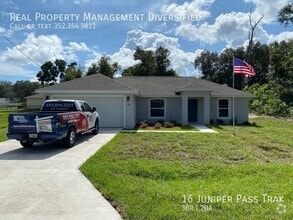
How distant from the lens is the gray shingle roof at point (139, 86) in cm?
2025

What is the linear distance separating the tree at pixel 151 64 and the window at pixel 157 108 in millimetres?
29622

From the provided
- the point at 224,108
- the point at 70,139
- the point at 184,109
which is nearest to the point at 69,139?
the point at 70,139

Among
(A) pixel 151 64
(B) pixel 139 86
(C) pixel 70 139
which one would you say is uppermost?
(A) pixel 151 64

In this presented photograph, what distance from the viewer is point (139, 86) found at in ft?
84.7

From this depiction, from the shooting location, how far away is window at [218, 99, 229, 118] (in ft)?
80.6

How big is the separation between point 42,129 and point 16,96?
122 metres

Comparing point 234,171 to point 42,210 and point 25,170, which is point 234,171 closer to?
point 42,210

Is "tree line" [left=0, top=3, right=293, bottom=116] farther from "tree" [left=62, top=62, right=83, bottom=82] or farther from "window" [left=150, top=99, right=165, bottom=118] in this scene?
"window" [left=150, top=99, right=165, bottom=118]

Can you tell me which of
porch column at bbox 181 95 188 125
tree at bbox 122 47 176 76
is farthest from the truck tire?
tree at bbox 122 47 176 76

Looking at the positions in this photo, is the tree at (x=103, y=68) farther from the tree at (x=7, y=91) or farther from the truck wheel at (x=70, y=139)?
the tree at (x=7, y=91)

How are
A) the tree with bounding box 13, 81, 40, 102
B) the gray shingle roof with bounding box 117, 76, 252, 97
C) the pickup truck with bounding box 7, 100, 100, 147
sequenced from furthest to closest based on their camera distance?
the tree with bounding box 13, 81, 40, 102 → the gray shingle roof with bounding box 117, 76, 252, 97 → the pickup truck with bounding box 7, 100, 100, 147

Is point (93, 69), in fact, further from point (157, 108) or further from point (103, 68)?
point (157, 108)

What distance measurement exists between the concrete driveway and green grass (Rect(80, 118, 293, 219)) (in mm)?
342

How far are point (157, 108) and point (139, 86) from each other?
2.99 m
